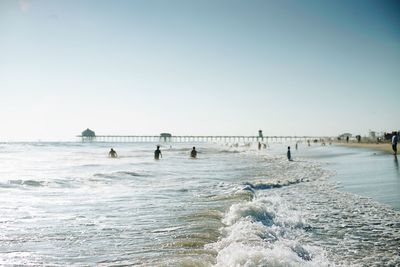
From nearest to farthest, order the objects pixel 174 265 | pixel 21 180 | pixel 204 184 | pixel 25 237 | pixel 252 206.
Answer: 1. pixel 174 265
2. pixel 25 237
3. pixel 252 206
4. pixel 204 184
5. pixel 21 180

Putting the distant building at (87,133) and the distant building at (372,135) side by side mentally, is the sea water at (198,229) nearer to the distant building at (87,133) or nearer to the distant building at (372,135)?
the distant building at (372,135)

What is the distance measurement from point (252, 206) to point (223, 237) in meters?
2.68

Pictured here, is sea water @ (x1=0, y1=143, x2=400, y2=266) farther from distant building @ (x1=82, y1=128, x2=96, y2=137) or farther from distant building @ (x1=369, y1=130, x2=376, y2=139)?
distant building @ (x1=82, y1=128, x2=96, y2=137)

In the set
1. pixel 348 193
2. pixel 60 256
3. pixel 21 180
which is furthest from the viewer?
pixel 21 180

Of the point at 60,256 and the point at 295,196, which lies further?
the point at 295,196

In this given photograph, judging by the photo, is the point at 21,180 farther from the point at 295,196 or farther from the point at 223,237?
the point at 223,237

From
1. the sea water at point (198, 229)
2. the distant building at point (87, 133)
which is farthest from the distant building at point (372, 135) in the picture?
the distant building at point (87, 133)

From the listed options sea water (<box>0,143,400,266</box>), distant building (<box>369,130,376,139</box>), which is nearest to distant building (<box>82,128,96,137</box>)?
distant building (<box>369,130,376,139</box>)

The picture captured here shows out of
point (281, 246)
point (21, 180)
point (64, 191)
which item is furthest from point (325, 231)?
point (21, 180)

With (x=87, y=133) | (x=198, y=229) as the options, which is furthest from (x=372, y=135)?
(x=87, y=133)

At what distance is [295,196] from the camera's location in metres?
14.5

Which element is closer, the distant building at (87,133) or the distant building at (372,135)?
the distant building at (372,135)

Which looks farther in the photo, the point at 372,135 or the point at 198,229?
the point at 372,135

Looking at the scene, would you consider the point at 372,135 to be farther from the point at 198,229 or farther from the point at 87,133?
the point at 87,133
